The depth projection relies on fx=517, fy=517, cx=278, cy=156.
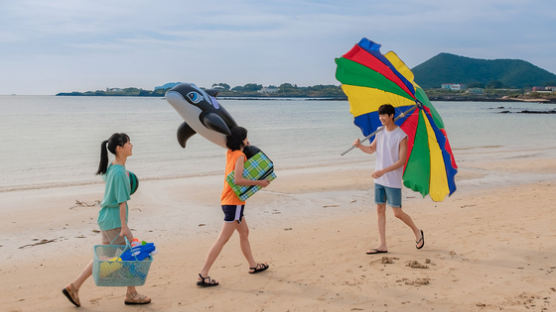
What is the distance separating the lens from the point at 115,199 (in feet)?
15.4

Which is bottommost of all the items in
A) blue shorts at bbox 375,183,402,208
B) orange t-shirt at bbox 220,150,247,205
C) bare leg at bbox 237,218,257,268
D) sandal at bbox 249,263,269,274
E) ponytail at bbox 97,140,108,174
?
sandal at bbox 249,263,269,274

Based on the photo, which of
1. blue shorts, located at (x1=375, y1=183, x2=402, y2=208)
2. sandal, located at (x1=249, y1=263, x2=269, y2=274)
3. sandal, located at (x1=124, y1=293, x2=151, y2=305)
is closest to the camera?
sandal, located at (x1=124, y1=293, x2=151, y2=305)

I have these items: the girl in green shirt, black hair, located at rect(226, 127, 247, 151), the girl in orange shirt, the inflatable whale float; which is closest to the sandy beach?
the girl in orange shirt

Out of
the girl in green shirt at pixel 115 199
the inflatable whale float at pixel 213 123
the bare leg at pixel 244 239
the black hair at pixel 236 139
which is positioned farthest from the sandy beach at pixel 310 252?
the black hair at pixel 236 139

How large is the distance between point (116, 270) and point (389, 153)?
3.39 meters

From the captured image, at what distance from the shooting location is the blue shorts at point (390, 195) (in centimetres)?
631

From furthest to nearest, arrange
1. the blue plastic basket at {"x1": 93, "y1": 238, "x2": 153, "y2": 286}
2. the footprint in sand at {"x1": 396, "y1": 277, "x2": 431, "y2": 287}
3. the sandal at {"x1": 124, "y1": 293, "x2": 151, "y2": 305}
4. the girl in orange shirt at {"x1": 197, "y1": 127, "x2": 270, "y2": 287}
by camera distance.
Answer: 1. the footprint in sand at {"x1": 396, "y1": 277, "x2": 431, "y2": 287}
2. the girl in orange shirt at {"x1": 197, "y1": 127, "x2": 270, "y2": 287}
3. the sandal at {"x1": 124, "y1": 293, "x2": 151, "y2": 305}
4. the blue plastic basket at {"x1": 93, "y1": 238, "x2": 153, "y2": 286}

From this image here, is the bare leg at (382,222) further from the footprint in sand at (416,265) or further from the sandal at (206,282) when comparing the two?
the sandal at (206,282)

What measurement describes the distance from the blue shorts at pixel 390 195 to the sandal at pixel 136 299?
3043mm

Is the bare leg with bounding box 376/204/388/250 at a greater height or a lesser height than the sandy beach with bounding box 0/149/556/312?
greater

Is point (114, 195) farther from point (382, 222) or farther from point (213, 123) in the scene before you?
point (382, 222)

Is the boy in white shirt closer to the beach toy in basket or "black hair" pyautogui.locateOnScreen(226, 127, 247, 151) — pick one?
the beach toy in basket

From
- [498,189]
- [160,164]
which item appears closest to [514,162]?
[498,189]

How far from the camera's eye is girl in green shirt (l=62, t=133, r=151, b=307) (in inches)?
183
